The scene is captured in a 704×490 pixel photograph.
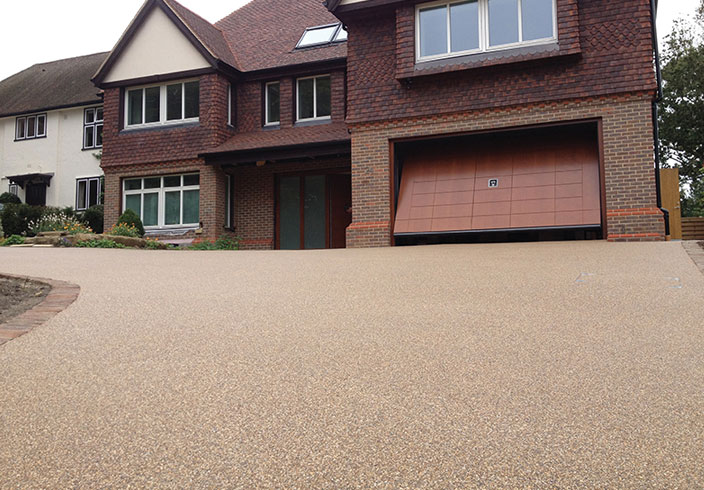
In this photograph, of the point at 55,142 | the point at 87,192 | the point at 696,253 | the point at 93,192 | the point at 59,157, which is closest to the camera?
the point at 696,253

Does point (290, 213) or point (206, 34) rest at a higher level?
→ point (206, 34)

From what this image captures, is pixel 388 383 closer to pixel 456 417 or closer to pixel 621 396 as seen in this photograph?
pixel 456 417

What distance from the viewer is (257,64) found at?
1814 centimetres

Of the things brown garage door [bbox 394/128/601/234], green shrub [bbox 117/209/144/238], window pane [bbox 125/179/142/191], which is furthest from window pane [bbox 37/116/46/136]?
brown garage door [bbox 394/128/601/234]

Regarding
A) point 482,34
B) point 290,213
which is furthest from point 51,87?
point 482,34

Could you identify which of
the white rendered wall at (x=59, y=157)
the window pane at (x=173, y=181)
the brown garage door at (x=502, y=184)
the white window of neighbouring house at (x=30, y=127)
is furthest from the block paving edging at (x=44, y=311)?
the white window of neighbouring house at (x=30, y=127)

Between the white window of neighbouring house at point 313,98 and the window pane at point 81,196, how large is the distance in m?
11.6

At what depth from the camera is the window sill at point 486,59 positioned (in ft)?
38.9

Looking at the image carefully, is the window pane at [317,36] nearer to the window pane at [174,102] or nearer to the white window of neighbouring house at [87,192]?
the window pane at [174,102]

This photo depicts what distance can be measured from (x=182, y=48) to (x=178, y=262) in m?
10.5

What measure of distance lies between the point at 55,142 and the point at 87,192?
111 inches

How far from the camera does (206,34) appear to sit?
60.8ft

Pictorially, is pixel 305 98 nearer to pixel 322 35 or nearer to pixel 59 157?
pixel 322 35

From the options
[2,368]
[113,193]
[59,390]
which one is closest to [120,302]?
[2,368]
